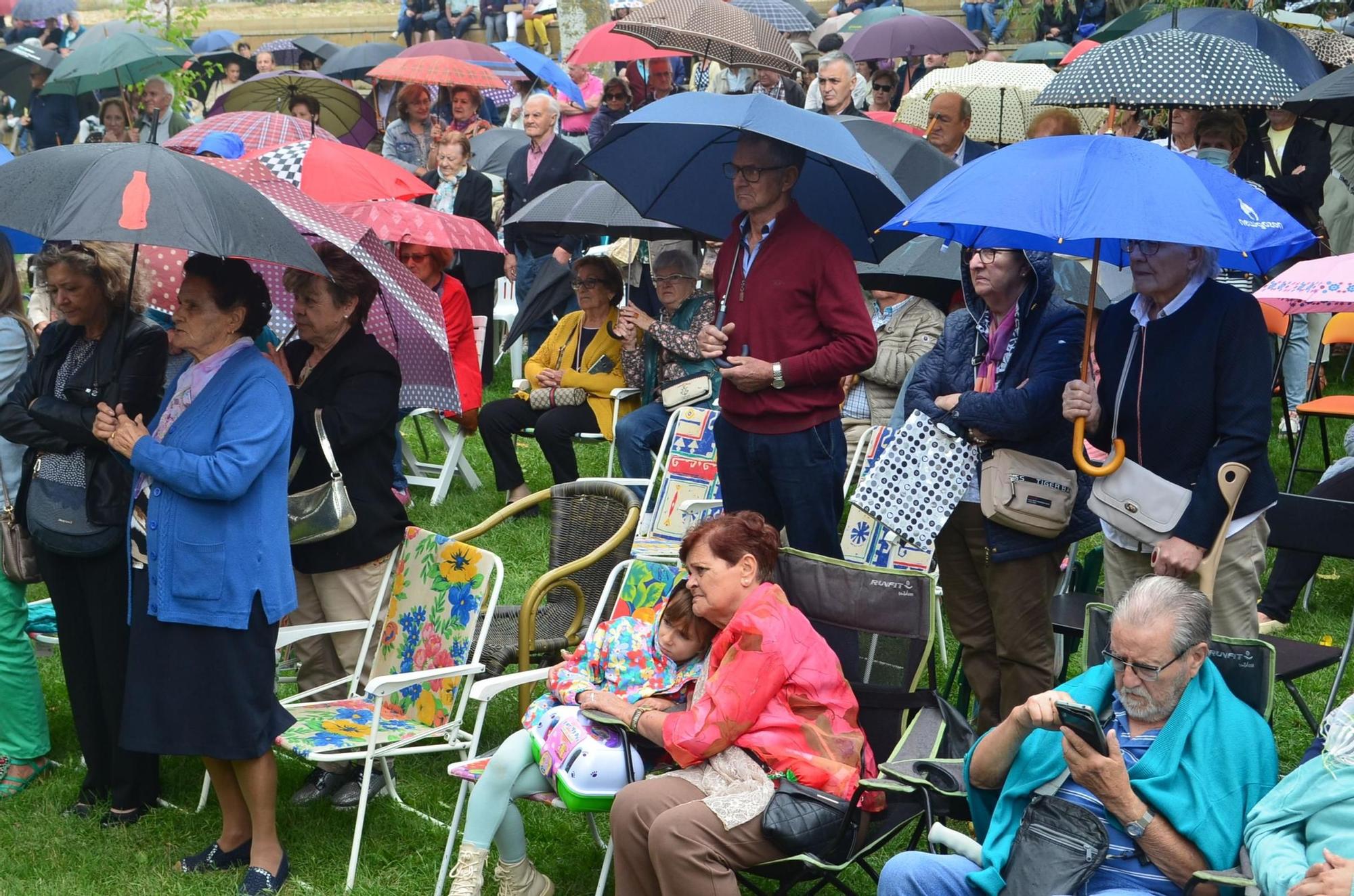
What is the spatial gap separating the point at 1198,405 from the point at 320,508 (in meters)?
2.69

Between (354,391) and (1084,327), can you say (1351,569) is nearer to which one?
(1084,327)

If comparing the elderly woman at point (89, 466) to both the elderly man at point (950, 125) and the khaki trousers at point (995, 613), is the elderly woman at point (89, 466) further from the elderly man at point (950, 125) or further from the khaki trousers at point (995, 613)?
the elderly man at point (950, 125)

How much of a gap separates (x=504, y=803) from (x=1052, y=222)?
7.03ft

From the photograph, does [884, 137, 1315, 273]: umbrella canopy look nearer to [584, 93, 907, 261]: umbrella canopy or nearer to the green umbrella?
[584, 93, 907, 261]: umbrella canopy

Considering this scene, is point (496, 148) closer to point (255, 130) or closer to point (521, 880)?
point (255, 130)

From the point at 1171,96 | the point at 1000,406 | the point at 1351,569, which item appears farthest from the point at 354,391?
the point at 1351,569

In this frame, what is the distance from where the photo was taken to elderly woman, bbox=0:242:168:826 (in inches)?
184

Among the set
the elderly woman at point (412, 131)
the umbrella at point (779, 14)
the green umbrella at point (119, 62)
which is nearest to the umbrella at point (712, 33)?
the umbrella at point (779, 14)

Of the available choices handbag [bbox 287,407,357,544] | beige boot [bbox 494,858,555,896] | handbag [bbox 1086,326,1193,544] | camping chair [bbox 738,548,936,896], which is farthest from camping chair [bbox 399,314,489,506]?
handbag [bbox 1086,326,1193,544]

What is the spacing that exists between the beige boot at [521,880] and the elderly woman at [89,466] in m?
1.43

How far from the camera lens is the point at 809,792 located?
148 inches

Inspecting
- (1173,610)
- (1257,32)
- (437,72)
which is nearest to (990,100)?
(1257,32)

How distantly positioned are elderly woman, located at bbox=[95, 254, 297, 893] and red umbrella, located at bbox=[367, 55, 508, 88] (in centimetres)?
852

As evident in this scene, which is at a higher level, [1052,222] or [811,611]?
[1052,222]
